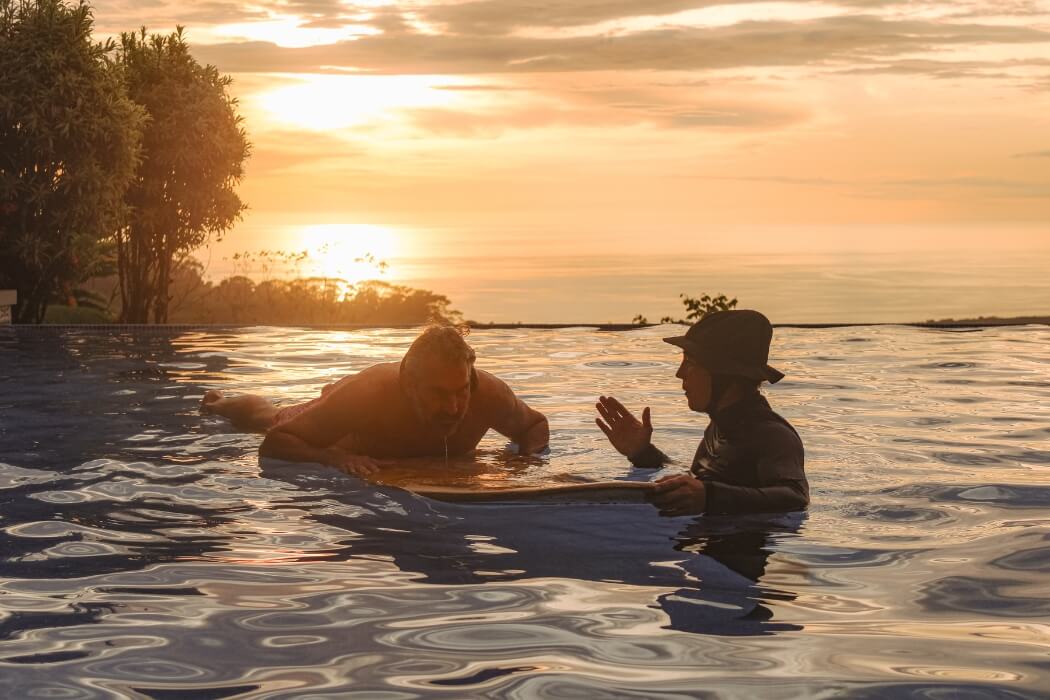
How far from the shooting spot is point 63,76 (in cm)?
1927

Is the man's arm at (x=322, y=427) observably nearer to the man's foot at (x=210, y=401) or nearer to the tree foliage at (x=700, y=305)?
the man's foot at (x=210, y=401)

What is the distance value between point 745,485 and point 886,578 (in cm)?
125

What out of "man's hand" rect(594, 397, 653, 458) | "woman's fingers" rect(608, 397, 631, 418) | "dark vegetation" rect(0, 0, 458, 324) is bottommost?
"man's hand" rect(594, 397, 653, 458)

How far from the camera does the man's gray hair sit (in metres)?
7.19

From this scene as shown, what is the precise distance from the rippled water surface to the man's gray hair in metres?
0.77

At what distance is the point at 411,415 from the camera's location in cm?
791

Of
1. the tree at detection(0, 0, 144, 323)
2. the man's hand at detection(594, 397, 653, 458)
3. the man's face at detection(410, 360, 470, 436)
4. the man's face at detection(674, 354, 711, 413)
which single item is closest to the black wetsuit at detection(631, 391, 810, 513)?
the man's face at detection(674, 354, 711, 413)

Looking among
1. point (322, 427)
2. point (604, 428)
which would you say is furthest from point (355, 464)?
point (604, 428)

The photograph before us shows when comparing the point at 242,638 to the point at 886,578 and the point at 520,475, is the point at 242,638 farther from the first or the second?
the point at 520,475

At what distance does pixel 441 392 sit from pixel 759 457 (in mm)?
1959

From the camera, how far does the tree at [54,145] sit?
19188 millimetres

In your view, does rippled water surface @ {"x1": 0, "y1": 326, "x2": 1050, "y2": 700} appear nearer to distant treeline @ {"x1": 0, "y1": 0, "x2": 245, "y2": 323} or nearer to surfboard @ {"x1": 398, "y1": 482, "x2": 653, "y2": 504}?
surfboard @ {"x1": 398, "y1": 482, "x2": 653, "y2": 504}

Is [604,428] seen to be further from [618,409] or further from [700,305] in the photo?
[700,305]

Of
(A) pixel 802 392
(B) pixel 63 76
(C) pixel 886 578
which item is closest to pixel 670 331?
(A) pixel 802 392
